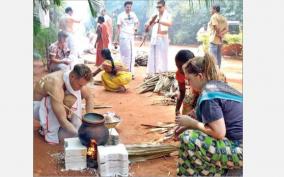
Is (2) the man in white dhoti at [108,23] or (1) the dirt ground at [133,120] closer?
(1) the dirt ground at [133,120]

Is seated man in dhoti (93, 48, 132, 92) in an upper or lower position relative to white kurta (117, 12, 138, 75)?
lower

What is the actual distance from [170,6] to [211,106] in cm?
157

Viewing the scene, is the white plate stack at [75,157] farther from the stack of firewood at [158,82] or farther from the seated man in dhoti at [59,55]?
the stack of firewood at [158,82]

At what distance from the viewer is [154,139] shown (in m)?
5.22

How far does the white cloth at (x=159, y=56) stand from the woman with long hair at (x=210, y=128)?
959 mm

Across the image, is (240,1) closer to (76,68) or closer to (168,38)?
(168,38)

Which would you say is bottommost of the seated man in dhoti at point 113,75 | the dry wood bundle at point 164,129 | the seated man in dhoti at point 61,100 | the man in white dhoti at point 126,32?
Answer: the dry wood bundle at point 164,129

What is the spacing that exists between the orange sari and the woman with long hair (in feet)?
4.05

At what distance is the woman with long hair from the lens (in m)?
4.19

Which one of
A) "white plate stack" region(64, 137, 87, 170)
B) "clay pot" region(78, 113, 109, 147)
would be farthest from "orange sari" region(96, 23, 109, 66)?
"white plate stack" region(64, 137, 87, 170)

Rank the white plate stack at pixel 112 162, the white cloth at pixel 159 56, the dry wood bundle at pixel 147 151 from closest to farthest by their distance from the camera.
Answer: the white plate stack at pixel 112 162 → the dry wood bundle at pixel 147 151 → the white cloth at pixel 159 56

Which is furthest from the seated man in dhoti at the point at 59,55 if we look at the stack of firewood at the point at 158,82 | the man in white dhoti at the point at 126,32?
the stack of firewood at the point at 158,82

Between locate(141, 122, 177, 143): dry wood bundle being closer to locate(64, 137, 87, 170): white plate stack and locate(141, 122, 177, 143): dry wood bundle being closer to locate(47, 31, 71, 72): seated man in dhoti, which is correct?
locate(64, 137, 87, 170): white plate stack

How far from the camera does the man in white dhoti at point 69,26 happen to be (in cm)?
512
